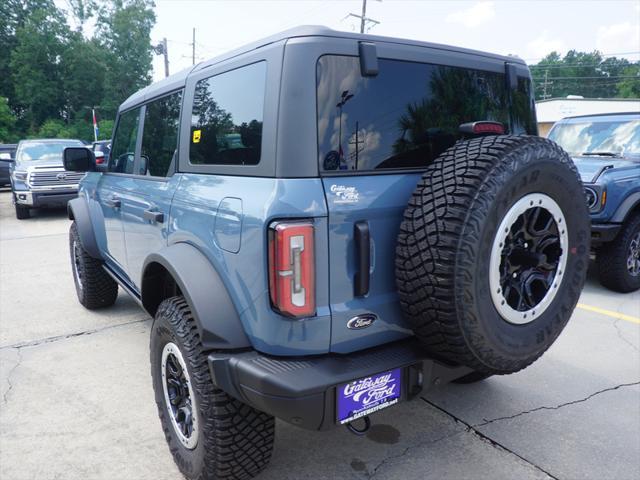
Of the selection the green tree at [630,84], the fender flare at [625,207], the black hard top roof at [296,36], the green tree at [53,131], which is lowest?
the fender flare at [625,207]

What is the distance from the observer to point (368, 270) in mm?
1871

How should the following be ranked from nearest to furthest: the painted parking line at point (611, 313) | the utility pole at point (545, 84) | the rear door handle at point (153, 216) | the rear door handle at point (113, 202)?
the rear door handle at point (153, 216)
the rear door handle at point (113, 202)
the painted parking line at point (611, 313)
the utility pole at point (545, 84)

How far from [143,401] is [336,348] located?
1737mm

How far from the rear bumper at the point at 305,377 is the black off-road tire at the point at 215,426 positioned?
0.13 metres

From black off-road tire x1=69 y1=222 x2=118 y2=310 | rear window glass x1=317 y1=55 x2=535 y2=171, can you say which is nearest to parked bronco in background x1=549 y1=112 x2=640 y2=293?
rear window glass x1=317 y1=55 x2=535 y2=171

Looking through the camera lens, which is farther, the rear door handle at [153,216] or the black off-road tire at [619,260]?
the black off-road tire at [619,260]

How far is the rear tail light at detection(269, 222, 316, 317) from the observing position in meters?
1.70

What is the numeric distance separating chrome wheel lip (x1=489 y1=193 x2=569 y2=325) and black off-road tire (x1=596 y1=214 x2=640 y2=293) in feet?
11.8

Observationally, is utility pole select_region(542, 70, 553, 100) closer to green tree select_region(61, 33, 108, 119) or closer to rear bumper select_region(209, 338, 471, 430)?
green tree select_region(61, 33, 108, 119)

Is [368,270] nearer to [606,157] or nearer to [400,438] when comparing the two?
[400,438]

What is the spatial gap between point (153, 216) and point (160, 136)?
0.58m

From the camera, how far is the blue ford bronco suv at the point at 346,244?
1.74m

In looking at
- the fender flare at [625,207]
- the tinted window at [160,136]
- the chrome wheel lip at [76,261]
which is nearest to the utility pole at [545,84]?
the fender flare at [625,207]

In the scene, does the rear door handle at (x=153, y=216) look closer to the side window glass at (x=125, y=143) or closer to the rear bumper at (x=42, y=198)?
the side window glass at (x=125, y=143)
